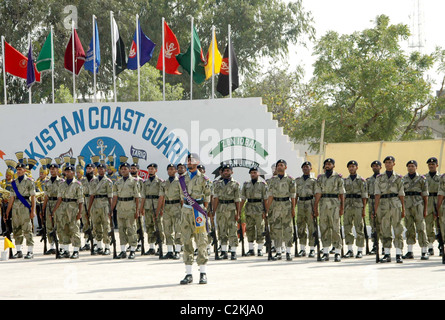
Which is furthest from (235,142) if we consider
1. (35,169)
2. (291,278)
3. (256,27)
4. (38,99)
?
(256,27)

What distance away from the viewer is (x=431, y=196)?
568 inches

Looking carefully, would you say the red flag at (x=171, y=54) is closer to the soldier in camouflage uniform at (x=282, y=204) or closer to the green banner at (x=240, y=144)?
the green banner at (x=240, y=144)

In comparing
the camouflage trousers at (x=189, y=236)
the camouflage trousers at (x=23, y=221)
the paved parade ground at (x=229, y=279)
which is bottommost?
the paved parade ground at (x=229, y=279)

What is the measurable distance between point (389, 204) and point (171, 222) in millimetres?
3993

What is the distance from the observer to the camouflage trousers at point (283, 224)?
47.0ft

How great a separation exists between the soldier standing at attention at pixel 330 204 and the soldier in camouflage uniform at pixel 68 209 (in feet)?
15.0

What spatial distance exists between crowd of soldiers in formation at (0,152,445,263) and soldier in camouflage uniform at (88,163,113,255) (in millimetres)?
20

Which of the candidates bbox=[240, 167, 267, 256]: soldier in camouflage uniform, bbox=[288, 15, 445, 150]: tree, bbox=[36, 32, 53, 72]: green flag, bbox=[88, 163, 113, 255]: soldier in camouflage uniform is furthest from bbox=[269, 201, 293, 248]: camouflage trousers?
bbox=[288, 15, 445, 150]: tree

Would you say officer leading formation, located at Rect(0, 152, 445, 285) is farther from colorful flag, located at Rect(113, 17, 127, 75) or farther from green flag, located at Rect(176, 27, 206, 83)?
colorful flag, located at Rect(113, 17, 127, 75)

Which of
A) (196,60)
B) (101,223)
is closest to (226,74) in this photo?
(196,60)

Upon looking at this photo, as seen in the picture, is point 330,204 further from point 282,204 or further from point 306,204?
point 282,204

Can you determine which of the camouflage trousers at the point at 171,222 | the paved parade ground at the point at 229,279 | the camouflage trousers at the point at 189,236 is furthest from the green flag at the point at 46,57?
the camouflage trousers at the point at 189,236

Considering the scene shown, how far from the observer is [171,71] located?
22484mm
